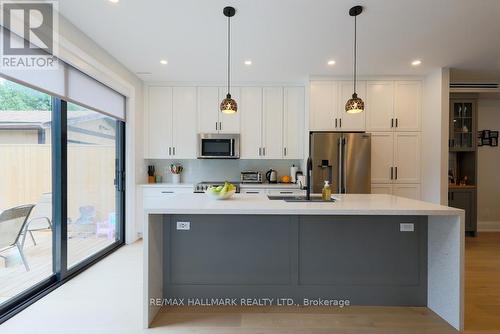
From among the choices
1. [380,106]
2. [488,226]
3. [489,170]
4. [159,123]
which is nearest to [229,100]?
[159,123]

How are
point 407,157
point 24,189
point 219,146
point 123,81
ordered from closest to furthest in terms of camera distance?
point 24,189 < point 123,81 < point 407,157 < point 219,146

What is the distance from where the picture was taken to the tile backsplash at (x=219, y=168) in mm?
4836

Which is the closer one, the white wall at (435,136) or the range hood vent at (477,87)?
the white wall at (435,136)

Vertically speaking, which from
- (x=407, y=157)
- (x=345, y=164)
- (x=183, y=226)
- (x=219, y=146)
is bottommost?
A: (x=183, y=226)

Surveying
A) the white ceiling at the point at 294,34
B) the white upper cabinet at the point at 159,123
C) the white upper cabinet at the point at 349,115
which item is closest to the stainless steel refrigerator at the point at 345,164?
the white upper cabinet at the point at 349,115

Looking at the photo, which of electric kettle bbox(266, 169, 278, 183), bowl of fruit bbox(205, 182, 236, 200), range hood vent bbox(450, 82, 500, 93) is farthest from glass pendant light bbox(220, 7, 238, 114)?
range hood vent bbox(450, 82, 500, 93)

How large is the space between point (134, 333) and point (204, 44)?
113 inches

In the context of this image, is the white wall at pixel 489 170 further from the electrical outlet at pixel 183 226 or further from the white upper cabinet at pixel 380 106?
the electrical outlet at pixel 183 226

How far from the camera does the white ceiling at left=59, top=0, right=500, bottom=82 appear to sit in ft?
7.82

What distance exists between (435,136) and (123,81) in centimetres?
450

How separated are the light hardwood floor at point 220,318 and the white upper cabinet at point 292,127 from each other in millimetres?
2667

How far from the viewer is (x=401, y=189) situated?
4.17 m

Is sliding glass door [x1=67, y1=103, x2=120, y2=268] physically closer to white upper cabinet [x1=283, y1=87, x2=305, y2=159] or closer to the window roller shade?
the window roller shade

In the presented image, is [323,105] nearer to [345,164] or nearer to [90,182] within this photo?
[345,164]
